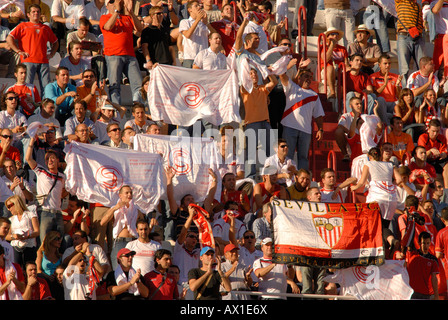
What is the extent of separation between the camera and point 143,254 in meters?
16.1

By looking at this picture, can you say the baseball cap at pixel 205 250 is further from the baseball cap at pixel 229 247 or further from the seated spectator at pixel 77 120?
the seated spectator at pixel 77 120

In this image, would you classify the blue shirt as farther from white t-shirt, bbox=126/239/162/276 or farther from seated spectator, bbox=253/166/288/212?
white t-shirt, bbox=126/239/162/276

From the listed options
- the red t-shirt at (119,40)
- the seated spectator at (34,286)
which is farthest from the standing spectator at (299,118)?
the seated spectator at (34,286)

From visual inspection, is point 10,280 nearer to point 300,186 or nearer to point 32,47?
point 300,186

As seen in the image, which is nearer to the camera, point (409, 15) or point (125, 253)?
point (125, 253)

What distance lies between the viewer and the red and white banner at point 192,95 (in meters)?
19.1

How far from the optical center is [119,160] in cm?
1762

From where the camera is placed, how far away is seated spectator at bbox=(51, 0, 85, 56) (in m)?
21.0

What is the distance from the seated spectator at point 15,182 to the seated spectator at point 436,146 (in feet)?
22.1

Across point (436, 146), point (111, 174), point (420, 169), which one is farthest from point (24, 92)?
point (436, 146)

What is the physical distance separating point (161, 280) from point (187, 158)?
10.3 feet

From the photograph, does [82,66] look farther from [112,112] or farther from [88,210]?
[88,210]

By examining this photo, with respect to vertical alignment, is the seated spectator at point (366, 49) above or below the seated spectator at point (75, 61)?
above
